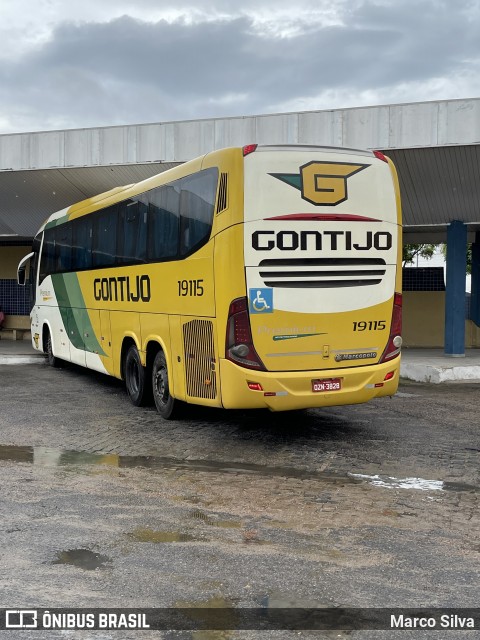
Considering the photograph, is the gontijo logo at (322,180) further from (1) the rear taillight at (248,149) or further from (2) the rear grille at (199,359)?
(2) the rear grille at (199,359)

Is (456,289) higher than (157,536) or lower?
higher

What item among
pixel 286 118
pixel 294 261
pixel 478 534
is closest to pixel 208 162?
pixel 294 261

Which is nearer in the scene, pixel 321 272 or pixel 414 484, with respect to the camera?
pixel 414 484

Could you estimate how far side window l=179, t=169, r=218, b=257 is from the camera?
366 inches

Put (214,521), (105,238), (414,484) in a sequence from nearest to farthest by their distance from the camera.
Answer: (214,521) < (414,484) < (105,238)

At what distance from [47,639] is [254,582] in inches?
54.1

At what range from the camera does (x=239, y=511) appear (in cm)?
656

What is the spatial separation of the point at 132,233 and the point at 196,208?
2573 millimetres

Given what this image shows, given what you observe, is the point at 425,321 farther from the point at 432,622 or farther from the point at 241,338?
the point at 432,622

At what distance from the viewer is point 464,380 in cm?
1597

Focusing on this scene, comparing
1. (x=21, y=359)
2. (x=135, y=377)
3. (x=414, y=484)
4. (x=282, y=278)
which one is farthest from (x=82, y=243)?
(x=414, y=484)

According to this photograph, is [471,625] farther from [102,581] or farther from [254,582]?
[102,581]

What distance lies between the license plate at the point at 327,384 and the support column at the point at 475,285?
18.6 meters

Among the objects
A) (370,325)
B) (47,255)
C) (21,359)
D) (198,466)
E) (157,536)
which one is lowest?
(21,359)
